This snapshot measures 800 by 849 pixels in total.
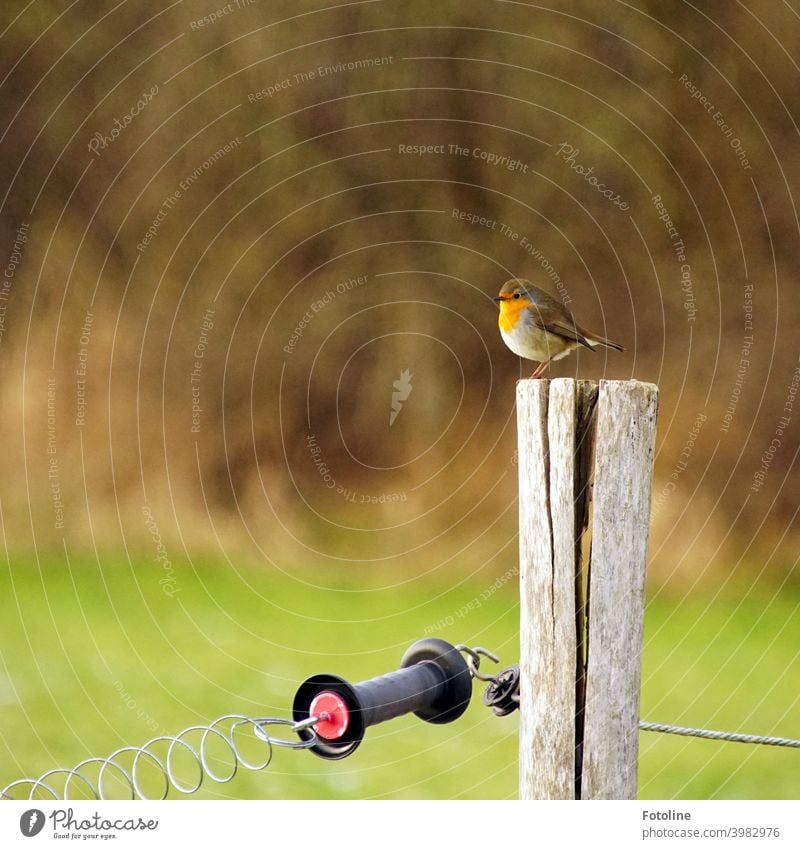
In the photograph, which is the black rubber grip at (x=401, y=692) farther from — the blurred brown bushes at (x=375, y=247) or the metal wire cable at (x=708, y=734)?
the blurred brown bushes at (x=375, y=247)

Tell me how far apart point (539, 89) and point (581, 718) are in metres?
2.42

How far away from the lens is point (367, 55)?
316 centimetres

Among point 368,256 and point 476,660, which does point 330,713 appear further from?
point 368,256

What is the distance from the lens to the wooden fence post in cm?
125

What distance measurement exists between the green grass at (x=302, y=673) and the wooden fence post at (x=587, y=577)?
146 cm

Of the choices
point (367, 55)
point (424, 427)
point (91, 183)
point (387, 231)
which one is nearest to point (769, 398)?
point (424, 427)

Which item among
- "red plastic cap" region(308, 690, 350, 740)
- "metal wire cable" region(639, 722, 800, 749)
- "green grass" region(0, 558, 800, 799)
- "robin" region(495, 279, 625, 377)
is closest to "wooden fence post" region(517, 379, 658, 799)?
"metal wire cable" region(639, 722, 800, 749)

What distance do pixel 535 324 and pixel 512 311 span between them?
0.17ft

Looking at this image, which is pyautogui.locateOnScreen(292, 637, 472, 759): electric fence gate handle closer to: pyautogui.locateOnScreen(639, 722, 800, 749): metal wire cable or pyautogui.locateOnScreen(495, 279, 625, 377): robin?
pyautogui.locateOnScreen(639, 722, 800, 749): metal wire cable

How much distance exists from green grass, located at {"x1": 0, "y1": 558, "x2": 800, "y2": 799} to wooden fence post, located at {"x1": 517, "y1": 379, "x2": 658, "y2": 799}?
1.46 meters

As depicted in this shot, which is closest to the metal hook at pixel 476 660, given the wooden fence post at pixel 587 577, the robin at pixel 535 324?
the wooden fence post at pixel 587 577

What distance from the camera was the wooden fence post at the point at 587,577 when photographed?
1.25m

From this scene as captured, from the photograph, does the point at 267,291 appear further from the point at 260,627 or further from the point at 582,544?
the point at 582,544

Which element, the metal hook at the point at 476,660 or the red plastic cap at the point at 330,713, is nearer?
the red plastic cap at the point at 330,713
